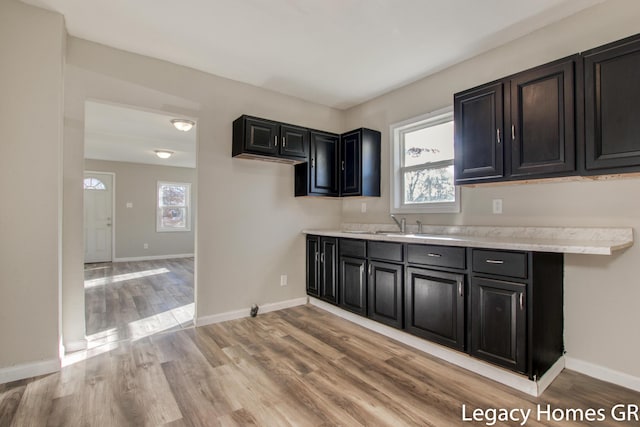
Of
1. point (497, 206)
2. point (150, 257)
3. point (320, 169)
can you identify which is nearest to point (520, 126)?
point (497, 206)

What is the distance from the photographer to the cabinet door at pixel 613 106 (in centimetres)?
176

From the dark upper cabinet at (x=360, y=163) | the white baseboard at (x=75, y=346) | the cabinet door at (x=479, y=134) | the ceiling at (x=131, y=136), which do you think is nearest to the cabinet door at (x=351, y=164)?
the dark upper cabinet at (x=360, y=163)

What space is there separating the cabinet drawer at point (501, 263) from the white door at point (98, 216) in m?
8.22

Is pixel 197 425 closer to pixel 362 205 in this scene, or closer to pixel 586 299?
pixel 586 299

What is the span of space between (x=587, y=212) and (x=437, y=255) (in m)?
1.06

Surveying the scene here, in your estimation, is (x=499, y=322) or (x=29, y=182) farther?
(x=29, y=182)

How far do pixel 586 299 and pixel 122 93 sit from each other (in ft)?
13.6

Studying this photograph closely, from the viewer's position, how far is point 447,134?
3.20m

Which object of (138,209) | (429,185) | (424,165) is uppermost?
(424,165)

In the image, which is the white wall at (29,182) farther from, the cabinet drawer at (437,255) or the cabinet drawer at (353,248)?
the cabinet drawer at (437,255)

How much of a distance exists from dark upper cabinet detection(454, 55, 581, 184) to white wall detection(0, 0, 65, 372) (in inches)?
125

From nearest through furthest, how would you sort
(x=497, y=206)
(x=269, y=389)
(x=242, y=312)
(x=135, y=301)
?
(x=269, y=389) → (x=497, y=206) → (x=242, y=312) → (x=135, y=301)

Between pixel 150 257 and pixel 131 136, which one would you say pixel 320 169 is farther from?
pixel 150 257

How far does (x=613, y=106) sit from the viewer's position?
6.00 ft
